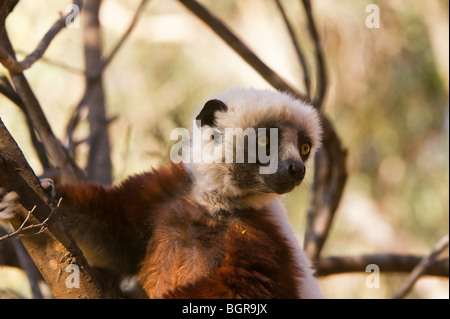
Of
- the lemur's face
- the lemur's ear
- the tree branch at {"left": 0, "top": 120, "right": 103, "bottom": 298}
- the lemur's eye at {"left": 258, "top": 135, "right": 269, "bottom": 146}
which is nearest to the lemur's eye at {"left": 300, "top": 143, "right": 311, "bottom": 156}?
the lemur's face

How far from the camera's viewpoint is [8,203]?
2.14 meters

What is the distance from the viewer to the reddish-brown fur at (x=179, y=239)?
2.71 meters

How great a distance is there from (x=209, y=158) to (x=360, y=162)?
13.2 metres

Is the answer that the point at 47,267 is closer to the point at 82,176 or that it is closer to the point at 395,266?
the point at 82,176

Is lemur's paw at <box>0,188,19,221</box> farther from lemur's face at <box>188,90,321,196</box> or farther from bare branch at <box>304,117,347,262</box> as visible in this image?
bare branch at <box>304,117,347,262</box>

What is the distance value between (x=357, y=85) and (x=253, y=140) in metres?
11.2

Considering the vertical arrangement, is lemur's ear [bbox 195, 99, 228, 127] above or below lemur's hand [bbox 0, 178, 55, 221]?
above

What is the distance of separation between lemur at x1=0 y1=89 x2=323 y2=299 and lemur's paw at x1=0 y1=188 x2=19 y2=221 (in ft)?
2.40

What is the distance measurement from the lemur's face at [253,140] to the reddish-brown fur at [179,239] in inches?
7.6

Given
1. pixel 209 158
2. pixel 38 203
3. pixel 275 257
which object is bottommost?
pixel 275 257

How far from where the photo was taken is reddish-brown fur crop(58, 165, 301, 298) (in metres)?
2.71

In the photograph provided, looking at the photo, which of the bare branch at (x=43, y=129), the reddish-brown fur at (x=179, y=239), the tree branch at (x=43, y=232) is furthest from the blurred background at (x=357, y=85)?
the tree branch at (x=43, y=232)
